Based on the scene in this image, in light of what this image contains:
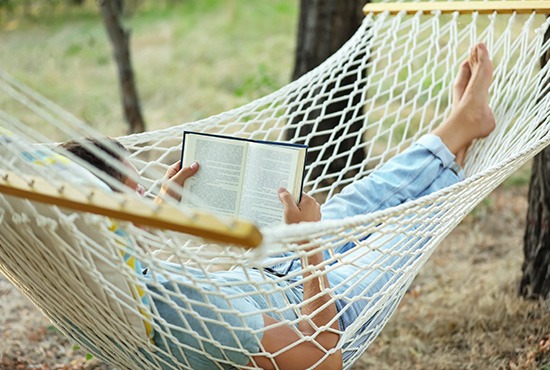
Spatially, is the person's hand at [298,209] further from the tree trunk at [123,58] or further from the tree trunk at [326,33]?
the tree trunk at [123,58]

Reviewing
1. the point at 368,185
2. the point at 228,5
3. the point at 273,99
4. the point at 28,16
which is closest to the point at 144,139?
the point at 273,99

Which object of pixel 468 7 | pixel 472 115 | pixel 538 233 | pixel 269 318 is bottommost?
pixel 538 233

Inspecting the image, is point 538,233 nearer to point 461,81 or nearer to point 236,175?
point 461,81

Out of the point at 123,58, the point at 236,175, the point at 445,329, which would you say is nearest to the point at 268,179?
the point at 236,175

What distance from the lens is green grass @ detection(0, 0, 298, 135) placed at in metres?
5.27

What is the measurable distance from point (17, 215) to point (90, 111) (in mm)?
4036

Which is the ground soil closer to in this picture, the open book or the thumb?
the open book

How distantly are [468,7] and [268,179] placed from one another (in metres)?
1.05

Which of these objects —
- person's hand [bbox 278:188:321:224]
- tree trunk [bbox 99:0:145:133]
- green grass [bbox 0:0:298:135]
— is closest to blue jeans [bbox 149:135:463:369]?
person's hand [bbox 278:188:321:224]

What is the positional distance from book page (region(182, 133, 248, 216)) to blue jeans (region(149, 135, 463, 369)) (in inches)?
6.0

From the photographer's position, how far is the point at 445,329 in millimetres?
2432

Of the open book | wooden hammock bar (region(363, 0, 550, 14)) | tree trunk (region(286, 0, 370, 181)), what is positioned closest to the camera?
the open book

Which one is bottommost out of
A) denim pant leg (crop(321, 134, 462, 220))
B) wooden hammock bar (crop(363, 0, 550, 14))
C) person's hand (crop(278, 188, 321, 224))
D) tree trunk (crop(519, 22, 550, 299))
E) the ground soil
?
the ground soil

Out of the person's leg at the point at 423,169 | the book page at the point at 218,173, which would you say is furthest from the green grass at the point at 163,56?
the book page at the point at 218,173
